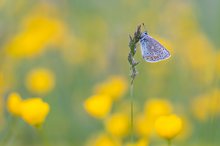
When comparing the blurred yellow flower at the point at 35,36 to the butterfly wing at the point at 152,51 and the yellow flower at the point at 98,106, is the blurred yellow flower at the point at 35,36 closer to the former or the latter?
the yellow flower at the point at 98,106

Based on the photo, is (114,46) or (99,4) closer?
(114,46)

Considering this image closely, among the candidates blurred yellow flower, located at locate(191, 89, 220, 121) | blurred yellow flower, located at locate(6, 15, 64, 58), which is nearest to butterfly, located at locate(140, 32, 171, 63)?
blurred yellow flower, located at locate(191, 89, 220, 121)

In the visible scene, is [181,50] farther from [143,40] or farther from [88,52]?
[143,40]

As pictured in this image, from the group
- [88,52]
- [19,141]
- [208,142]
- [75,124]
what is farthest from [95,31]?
[208,142]

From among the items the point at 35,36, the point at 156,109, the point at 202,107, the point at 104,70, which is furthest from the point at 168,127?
the point at 35,36

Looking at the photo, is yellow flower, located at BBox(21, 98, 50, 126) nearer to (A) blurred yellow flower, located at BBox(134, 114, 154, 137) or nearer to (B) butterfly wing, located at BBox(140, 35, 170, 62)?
(B) butterfly wing, located at BBox(140, 35, 170, 62)

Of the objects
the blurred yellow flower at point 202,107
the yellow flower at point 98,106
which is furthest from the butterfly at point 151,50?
the blurred yellow flower at point 202,107
